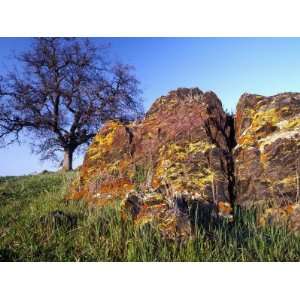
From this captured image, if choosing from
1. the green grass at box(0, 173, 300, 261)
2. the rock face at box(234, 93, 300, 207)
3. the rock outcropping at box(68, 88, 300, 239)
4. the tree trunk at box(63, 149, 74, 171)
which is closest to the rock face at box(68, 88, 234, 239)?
the rock outcropping at box(68, 88, 300, 239)

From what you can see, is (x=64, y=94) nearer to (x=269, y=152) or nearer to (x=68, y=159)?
(x=68, y=159)

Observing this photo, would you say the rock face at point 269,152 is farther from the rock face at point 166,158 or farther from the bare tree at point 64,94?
the bare tree at point 64,94

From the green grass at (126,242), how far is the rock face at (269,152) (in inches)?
12.1

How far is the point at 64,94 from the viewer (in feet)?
38.9

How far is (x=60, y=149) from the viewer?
14.7 m

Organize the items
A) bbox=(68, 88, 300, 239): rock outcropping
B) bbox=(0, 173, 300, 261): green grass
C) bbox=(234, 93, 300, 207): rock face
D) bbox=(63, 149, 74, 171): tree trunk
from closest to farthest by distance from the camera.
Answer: bbox=(0, 173, 300, 261): green grass → bbox=(68, 88, 300, 239): rock outcropping → bbox=(234, 93, 300, 207): rock face → bbox=(63, 149, 74, 171): tree trunk

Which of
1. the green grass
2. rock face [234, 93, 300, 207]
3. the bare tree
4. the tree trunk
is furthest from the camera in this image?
the tree trunk

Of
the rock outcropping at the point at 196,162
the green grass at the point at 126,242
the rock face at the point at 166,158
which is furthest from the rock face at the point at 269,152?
the green grass at the point at 126,242

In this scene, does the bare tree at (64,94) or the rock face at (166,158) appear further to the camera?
the bare tree at (64,94)

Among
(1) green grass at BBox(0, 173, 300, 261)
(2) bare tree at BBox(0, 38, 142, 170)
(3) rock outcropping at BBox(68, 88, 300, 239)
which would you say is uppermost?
(2) bare tree at BBox(0, 38, 142, 170)

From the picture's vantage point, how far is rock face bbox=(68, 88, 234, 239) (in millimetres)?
4336

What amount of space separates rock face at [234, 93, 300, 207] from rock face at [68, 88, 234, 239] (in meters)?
0.16

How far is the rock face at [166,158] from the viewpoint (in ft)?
14.2

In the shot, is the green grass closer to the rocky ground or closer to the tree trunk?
the rocky ground
